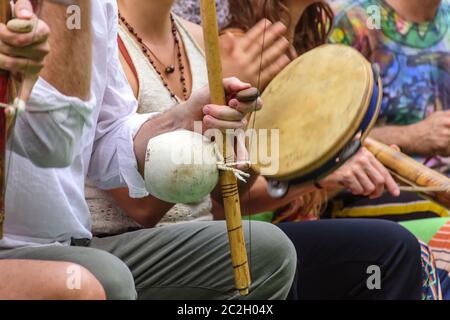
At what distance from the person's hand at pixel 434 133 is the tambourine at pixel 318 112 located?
28cm

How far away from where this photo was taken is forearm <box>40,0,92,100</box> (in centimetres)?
154

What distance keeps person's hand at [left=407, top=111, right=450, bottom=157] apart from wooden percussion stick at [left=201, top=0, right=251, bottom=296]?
2.35 ft

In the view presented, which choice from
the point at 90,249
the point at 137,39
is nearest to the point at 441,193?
the point at 137,39

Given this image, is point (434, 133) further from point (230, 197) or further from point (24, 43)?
point (24, 43)

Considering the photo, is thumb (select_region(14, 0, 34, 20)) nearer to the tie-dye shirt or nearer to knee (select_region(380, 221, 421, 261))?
the tie-dye shirt

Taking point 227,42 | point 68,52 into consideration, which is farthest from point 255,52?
point 68,52

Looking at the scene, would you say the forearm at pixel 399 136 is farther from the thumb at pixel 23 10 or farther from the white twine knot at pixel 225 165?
the thumb at pixel 23 10

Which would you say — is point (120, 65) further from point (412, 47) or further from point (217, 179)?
point (412, 47)

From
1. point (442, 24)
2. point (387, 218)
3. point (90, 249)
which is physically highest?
point (442, 24)

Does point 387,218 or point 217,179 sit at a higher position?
point 217,179

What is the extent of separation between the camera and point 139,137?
1.86 m

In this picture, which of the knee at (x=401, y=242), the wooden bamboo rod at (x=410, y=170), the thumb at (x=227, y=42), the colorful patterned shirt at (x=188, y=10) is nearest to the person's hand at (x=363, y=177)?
the wooden bamboo rod at (x=410, y=170)

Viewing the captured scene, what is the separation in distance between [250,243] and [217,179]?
195 millimetres

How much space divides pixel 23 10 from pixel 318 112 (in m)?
0.72
